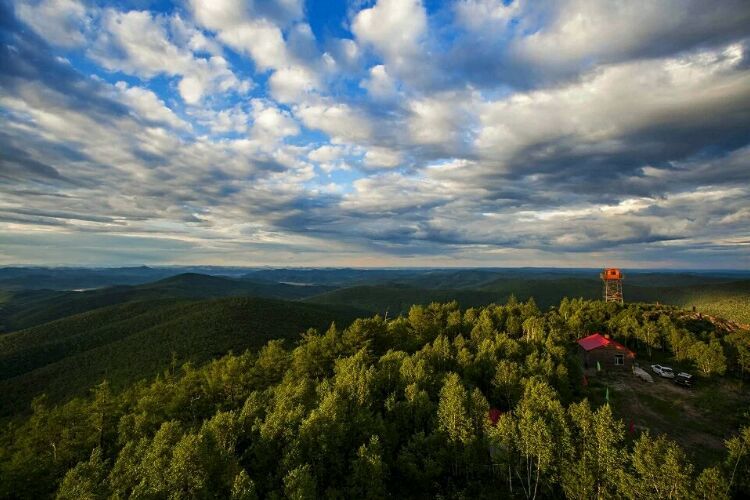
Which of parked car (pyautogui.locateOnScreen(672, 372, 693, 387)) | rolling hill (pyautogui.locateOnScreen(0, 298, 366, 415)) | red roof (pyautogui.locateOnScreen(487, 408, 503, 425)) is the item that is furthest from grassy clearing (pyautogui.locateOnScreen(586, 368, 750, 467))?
rolling hill (pyautogui.locateOnScreen(0, 298, 366, 415))

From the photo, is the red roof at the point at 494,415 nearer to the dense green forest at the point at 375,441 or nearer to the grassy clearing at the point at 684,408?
the dense green forest at the point at 375,441

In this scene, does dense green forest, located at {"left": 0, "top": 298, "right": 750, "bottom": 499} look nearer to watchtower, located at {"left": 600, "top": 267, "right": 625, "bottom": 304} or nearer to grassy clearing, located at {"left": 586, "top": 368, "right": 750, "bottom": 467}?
grassy clearing, located at {"left": 586, "top": 368, "right": 750, "bottom": 467}

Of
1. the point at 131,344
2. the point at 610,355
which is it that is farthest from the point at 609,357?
the point at 131,344

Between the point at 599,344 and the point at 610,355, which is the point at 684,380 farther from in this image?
the point at 599,344

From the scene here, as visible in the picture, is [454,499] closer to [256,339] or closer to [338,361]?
[338,361]

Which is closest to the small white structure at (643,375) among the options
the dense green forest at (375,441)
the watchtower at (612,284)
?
the dense green forest at (375,441)
